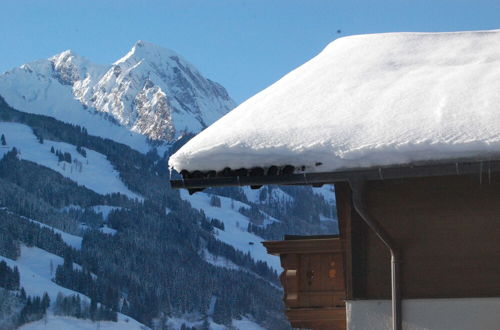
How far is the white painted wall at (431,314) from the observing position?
5215 millimetres

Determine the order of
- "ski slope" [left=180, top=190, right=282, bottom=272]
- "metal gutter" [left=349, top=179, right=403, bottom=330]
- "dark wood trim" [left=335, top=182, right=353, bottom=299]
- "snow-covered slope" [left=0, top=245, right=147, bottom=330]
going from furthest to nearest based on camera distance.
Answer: "ski slope" [left=180, top=190, right=282, bottom=272]
"snow-covered slope" [left=0, top=245, right=147, bottom=330]
"dark wood trim" [left=335, top=182, right=353, bottom=299]
"metal gutter" [left=349, top=179, right=403, bottom=330]

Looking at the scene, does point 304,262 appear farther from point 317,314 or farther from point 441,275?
point 441,275

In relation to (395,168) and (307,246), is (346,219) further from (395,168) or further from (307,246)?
(395,168)

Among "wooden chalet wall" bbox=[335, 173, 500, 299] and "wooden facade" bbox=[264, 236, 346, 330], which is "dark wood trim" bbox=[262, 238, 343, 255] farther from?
"wooden chalet wall" bbox=[335, 173, 500, 299]

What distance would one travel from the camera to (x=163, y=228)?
18238 cm

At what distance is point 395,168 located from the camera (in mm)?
4895

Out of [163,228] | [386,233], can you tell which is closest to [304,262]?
[386,233]

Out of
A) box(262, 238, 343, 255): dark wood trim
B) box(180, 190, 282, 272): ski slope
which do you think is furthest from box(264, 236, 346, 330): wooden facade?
box(180, 190, 282, 272): ski slope

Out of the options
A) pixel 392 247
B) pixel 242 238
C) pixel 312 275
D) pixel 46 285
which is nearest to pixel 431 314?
pixel 392 247

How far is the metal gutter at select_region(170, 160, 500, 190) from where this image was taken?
15.6ft

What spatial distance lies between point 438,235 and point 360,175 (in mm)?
703

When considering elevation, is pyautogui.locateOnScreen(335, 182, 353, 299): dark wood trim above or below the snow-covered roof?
below

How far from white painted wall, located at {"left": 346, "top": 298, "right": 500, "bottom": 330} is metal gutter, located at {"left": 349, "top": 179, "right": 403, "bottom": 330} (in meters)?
0.06

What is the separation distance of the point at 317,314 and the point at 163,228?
17675 centimetres
